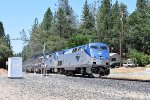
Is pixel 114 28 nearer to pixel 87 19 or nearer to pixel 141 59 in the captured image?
pixel 87 19

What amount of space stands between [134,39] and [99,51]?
57.6m

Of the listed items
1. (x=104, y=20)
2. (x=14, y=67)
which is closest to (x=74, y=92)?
(x=14, y=67)

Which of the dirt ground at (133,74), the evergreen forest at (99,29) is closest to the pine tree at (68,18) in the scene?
the evergreen forest at (99,29)

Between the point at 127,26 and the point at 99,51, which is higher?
the point at 127,26

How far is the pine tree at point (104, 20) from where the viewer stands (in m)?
96.8

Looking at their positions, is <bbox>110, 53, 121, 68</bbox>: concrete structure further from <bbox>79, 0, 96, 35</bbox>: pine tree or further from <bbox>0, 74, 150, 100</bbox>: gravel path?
<bbox>0, 74, 150, 100</bbox>: gravel path

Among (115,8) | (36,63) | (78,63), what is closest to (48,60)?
(36,63)

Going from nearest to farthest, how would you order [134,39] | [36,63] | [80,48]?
[80,48] → [36,63] → [134,39]

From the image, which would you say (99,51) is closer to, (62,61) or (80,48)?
(80,48)

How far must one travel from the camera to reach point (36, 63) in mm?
66500

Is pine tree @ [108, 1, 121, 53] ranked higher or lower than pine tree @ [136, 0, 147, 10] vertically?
lower

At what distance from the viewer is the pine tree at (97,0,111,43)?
9675 cm

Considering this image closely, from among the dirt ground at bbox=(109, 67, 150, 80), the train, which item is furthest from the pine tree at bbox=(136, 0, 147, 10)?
the train

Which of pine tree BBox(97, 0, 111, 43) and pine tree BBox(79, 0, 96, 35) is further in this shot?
pine tree BBox(79, 0, 96, 35)
